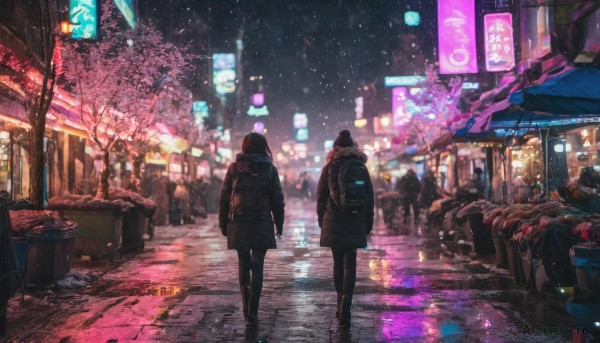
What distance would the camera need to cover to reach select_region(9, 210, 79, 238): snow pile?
8.68 m

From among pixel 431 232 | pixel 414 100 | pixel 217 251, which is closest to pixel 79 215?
pixel 217 251

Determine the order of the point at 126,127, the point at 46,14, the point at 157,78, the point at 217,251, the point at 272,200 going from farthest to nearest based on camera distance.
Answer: the point at 157,78 → the point at 126,127 → the point at 217,251 → the point at 46,14 → the point at 272,200

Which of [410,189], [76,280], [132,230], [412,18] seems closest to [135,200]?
[132,230]

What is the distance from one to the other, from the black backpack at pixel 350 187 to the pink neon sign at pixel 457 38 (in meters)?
14.7

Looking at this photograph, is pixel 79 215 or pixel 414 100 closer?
pixel 79 215

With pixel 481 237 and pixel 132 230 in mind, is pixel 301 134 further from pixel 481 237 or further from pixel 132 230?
pixel 481 237

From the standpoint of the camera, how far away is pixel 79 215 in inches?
489

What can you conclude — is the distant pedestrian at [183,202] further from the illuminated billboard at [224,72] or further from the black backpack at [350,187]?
the illuminated billboard at [224,72]

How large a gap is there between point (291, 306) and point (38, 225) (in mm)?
3982

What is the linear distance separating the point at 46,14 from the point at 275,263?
19.3 feet

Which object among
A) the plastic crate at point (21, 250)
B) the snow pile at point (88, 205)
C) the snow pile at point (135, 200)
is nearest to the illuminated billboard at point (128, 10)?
the snow pile at point (135, 200)

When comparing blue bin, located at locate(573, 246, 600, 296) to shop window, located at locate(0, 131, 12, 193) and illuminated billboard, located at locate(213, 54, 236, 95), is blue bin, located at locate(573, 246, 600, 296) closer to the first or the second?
shop window, located at locate(0, 131, 12, 193)

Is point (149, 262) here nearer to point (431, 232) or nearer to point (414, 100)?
point (431, 232)

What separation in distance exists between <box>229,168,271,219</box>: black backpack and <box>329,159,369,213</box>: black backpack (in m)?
0.72
